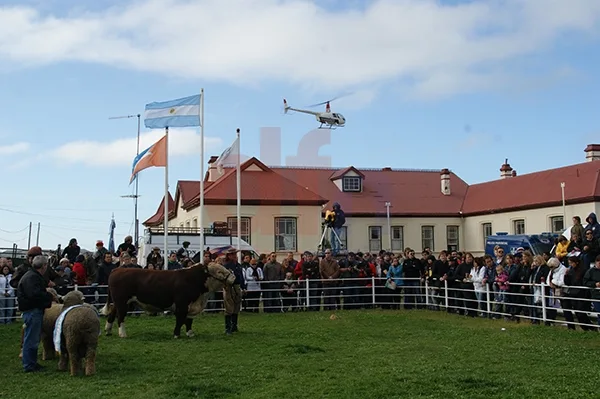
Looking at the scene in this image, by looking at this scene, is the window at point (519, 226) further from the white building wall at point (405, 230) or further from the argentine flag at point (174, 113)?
the argentine flag at point (174, 113)

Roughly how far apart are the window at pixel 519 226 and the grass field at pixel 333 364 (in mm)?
28572

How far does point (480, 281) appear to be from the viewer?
18797 millimetres

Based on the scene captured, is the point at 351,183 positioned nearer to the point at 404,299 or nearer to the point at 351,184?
the point at 351,184

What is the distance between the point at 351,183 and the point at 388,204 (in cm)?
312

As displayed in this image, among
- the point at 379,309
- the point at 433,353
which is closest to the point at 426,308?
the point at 379,309

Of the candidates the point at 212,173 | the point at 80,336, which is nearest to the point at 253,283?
the point at 80,336

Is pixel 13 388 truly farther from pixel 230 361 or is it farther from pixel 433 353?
pixel 433 353

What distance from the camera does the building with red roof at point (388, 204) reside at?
40.4m

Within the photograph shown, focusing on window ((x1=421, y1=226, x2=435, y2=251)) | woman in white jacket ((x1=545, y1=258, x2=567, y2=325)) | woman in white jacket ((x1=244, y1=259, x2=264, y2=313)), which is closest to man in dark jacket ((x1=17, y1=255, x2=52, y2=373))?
woman in white jacket ((x1=244, y1=259, x2=264, y2=313))

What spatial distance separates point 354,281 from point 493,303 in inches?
196

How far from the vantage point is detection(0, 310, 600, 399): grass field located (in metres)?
9.14

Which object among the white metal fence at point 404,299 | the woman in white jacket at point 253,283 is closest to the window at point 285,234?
the white metal fence at point 404,299

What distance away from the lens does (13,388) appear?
987cm

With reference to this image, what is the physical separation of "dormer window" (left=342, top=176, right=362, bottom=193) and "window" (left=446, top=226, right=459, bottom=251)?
692cm
